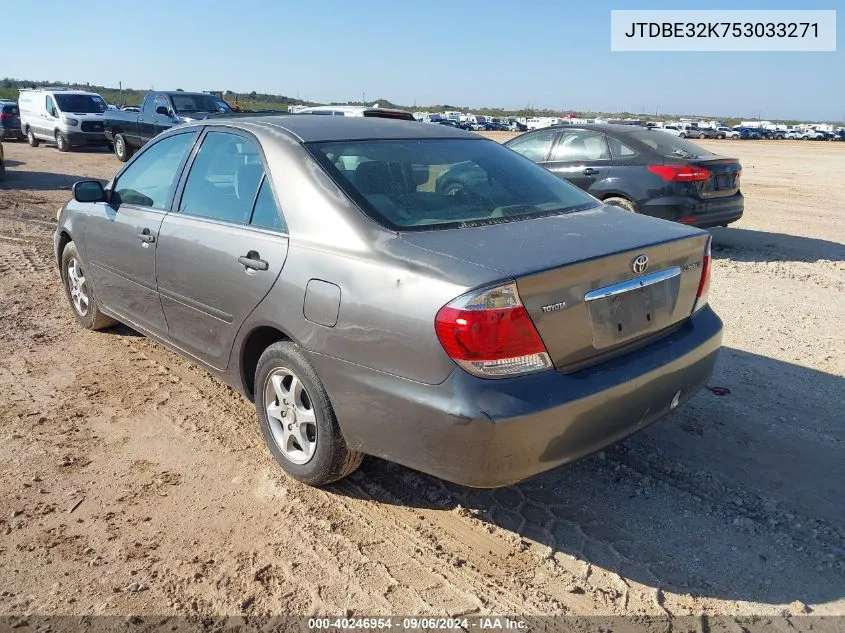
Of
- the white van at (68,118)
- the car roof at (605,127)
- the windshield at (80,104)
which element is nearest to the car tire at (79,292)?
the car roof at (605,127)

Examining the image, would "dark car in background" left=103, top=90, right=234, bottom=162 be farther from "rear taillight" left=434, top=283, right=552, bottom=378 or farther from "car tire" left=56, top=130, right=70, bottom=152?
"rear taillight" left=434, top=283, right=552, bottom=378

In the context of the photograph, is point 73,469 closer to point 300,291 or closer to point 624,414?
point 300,291

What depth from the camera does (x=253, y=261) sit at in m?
3.29

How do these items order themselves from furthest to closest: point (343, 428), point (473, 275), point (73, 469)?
point (73, 469)
point (343, 428)
point (473, 275)

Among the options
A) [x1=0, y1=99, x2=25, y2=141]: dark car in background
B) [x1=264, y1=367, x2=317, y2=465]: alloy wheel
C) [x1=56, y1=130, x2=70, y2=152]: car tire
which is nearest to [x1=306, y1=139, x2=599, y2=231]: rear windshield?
[x1=264, y1=367, x2=317, y2=465]: alloy wheel

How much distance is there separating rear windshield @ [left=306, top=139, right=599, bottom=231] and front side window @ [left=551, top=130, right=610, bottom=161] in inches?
209

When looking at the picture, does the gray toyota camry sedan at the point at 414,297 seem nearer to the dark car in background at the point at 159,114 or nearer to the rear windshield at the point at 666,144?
the rear windshield at the point at 666,144

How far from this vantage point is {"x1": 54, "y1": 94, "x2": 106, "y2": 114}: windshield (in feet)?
69.3

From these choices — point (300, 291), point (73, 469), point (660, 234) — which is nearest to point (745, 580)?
point (660, 234)

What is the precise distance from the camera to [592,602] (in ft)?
8.60

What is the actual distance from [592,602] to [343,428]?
3.91ft

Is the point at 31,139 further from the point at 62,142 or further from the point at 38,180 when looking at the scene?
the point at 38,180

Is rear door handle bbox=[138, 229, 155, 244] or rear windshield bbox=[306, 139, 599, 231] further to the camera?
rear door handle bbox=[138, 229, 155, 244]

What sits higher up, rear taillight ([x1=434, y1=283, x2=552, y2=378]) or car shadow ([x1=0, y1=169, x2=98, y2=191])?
car shadow ([x1=0, y1=169, x2=98, y2=191])
